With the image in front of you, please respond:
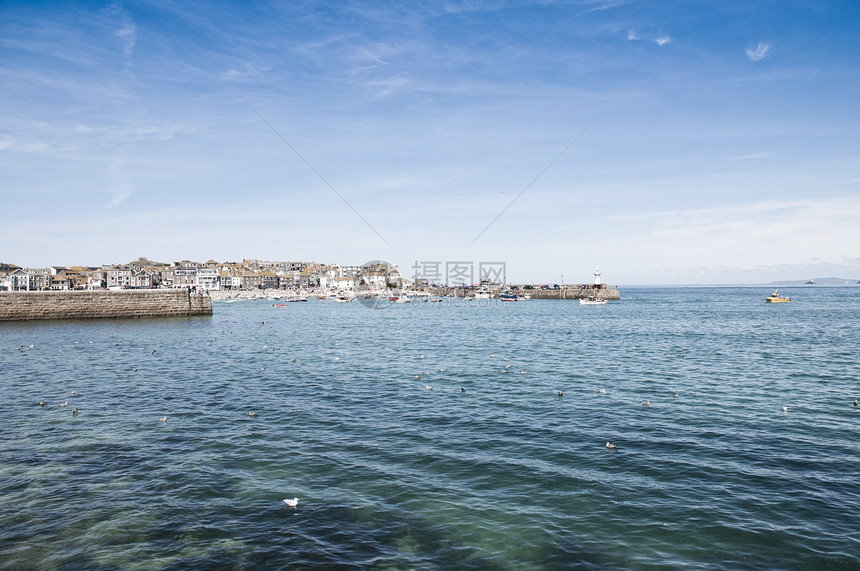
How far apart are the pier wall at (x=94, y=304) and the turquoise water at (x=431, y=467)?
119 feet

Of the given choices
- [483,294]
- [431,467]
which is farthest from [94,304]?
[483,294]

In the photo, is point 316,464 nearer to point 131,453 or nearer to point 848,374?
point 131,453

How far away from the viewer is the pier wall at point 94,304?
54906 millimetres

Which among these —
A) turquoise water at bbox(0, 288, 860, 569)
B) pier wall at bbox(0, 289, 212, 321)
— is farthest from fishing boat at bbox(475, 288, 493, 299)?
turquoise water at bbox(0, 288, 860, 569)

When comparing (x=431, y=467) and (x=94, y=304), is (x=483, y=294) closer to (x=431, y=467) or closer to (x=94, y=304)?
(x=94, y=304)

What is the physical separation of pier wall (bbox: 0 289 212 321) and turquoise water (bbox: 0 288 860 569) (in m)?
36.3

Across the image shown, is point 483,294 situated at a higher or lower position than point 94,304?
lower

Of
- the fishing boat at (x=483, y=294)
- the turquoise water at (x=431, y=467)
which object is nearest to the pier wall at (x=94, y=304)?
the turquoise water at (x=431, y=467)

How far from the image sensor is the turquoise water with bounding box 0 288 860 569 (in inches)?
358

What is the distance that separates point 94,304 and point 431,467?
61386 mm

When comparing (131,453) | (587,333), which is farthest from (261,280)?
(131,453)

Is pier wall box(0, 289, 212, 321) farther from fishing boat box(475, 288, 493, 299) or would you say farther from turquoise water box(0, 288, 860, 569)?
fishing boat box(475, 288, 493, 299)

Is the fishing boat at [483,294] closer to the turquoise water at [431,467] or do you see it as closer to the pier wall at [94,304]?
the pier wall at [94,304]

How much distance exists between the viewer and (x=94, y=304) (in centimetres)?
5906
